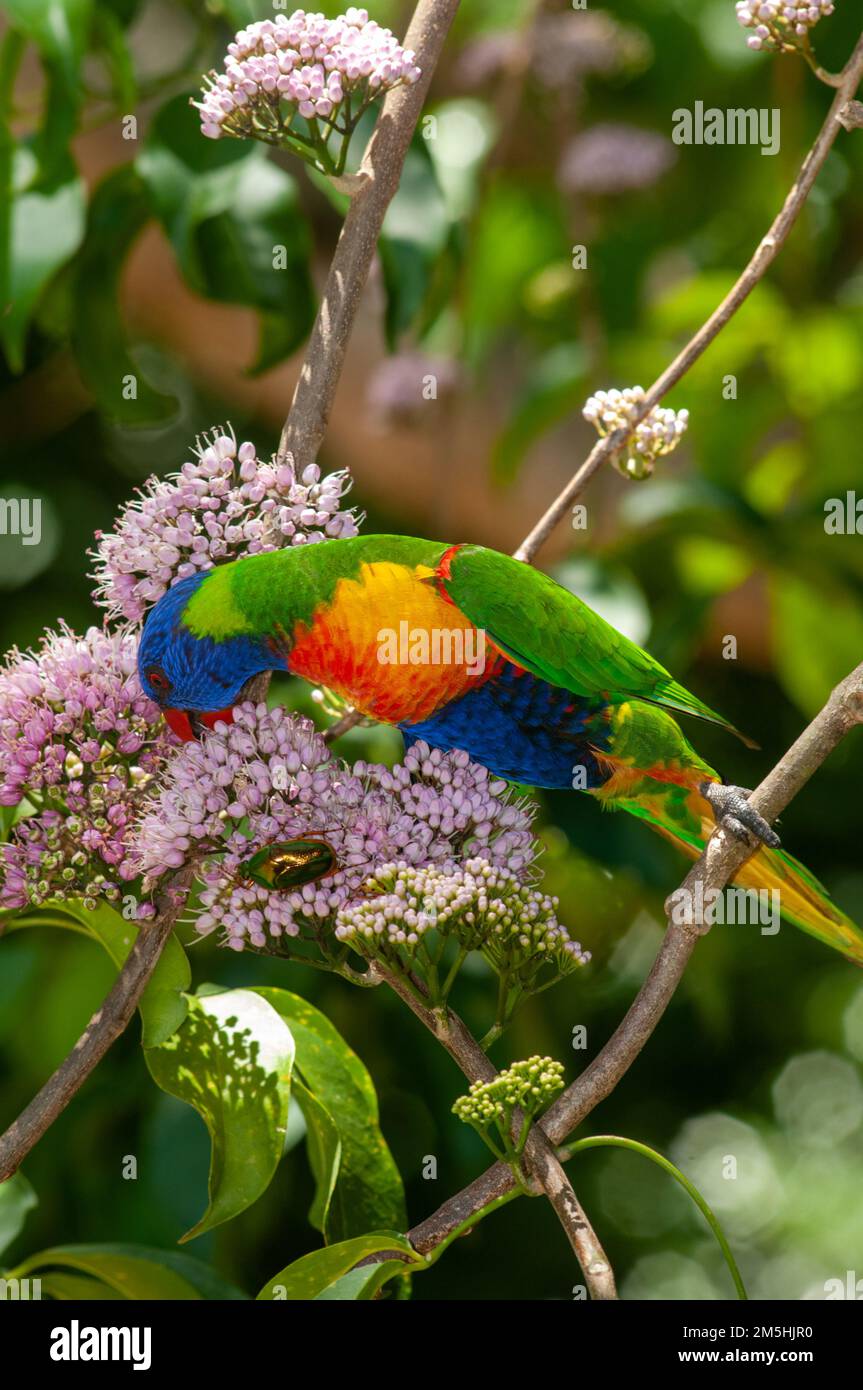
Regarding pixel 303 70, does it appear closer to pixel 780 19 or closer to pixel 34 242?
pixel 780 19

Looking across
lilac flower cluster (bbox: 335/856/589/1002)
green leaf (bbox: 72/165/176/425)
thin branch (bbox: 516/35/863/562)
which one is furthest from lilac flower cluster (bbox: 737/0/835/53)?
green leaf (bbox: 72/165/176/425)

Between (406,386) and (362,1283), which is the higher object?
Answer: (406,386)

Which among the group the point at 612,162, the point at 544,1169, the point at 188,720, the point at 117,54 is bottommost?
the point at 544,1169

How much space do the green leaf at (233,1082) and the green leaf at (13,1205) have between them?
0.39 m

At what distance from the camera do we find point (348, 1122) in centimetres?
147

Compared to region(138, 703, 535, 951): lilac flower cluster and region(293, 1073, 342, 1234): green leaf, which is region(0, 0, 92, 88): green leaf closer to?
region(138, 703, 535, 951): lilac flower cluster

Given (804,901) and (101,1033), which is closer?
(101,1033)

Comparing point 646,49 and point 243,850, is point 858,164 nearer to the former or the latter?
point 646,49

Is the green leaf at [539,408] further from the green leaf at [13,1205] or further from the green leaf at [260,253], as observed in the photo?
the green leaf at [13,1205]

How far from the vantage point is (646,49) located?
132 inches

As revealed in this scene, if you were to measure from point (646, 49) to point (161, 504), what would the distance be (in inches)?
101

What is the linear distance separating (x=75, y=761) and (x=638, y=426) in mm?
600

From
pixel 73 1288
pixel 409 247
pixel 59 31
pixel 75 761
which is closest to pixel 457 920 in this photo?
pixel 75 761

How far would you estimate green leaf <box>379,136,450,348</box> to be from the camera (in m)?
2.02
